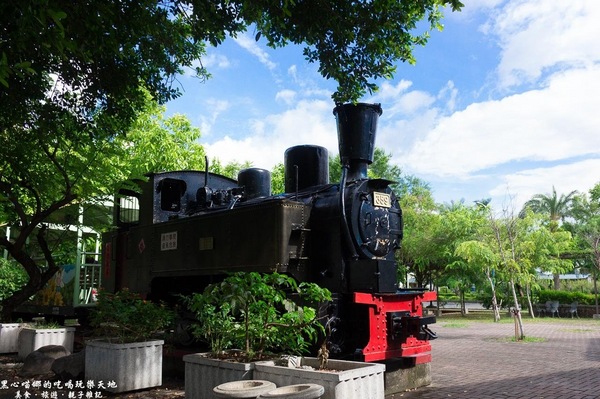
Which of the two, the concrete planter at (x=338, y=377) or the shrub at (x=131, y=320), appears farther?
the shrub at (x=131, y=320)

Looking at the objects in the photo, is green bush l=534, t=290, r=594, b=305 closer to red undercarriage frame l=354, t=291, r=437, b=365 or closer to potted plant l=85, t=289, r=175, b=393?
red undercarriage frame l=354, t=291, r=437, b=365

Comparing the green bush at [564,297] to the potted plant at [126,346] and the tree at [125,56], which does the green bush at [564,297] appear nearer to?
the tree at [125,56]

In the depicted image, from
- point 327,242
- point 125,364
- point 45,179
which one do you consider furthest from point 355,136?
point 45,179

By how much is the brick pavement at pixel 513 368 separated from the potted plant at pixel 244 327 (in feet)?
6.41

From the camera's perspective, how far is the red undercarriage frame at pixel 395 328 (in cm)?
616

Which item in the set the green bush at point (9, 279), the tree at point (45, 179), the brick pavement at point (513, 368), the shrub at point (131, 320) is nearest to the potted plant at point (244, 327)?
the shrub at point (131, 320)

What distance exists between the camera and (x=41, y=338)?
8.80 meters

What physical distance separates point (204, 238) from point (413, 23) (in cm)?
413

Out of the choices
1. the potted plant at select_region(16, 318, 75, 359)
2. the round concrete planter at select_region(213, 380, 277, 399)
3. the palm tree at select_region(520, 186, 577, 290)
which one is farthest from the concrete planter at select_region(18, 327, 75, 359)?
the palm tree at select_region(520, 186, 577, 290)

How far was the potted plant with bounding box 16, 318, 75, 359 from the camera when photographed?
8.77 m

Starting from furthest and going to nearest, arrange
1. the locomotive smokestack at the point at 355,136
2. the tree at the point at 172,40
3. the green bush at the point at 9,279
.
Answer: the green bush at the point at 9,279
the locomotive smokestack at the point at 355,136
the tree at the point at 172,40

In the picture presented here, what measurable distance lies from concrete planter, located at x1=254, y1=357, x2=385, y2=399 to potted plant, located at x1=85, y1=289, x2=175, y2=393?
2.47 meters

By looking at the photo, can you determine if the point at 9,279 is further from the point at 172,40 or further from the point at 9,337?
the point at 172,40

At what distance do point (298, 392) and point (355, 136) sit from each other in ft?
14.4
